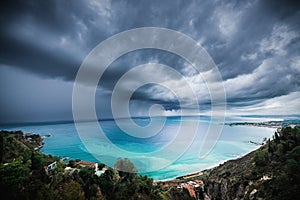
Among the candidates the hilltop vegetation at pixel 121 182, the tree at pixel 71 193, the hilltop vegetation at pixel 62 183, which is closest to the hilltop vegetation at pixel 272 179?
the hilltop vegetation at pixel 121 182

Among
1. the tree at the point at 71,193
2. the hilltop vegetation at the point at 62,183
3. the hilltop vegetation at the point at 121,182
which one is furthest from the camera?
the tree at the point at 71,193

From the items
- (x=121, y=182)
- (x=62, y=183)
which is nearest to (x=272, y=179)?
(x=121, y=182)

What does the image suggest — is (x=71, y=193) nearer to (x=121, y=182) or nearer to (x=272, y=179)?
(x=121, y=182)

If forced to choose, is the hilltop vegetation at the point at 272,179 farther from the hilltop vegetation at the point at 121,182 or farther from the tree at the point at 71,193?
the tree at the point at 71,193

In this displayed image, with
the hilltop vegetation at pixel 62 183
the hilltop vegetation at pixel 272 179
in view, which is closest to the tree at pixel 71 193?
the hilltop vegetation at pixel 62 183

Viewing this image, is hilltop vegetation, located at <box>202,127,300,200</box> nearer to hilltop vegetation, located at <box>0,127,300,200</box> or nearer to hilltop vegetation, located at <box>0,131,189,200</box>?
hilltop vegetation, located at <box>0,127,300,200</box>

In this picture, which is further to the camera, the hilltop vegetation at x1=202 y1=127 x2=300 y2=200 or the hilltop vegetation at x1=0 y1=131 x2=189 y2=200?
the hilltop vegetation at x1=202 y1=127 x2=300 y2=200

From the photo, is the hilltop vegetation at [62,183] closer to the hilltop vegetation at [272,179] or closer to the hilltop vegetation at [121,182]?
the hilltop vegetation at [121,182]

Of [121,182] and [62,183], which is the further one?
[121,182]

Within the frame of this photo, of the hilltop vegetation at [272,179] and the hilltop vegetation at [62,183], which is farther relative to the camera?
the hilltop vegetation at [272,179]

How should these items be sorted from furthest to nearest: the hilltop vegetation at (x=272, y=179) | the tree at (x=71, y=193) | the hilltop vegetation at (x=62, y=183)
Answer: the hilltop vegetation at (x=272, y=179), the tree at (x=71, y=193), the hilltop vegetation at (x=62, y=183)

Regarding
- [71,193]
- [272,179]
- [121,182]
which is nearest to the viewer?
[71,193]

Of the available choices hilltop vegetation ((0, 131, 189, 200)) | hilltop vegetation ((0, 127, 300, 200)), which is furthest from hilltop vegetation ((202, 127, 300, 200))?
hilltop vegetation ((0, 131, 189, 200))

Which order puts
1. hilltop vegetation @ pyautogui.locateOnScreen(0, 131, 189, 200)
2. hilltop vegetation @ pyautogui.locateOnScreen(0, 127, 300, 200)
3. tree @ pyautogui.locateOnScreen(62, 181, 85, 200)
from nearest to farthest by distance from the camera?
1. hilltop vegetation @ pyautogui.locateOnScreen(0, 131, 189, 200)
2. hilltop vegetation @ pyautogui.locateOnScreen(0, 127, 300, 200)
3. tree @ pyautogui.locateOnScreen(62, 181, 85, 200)
